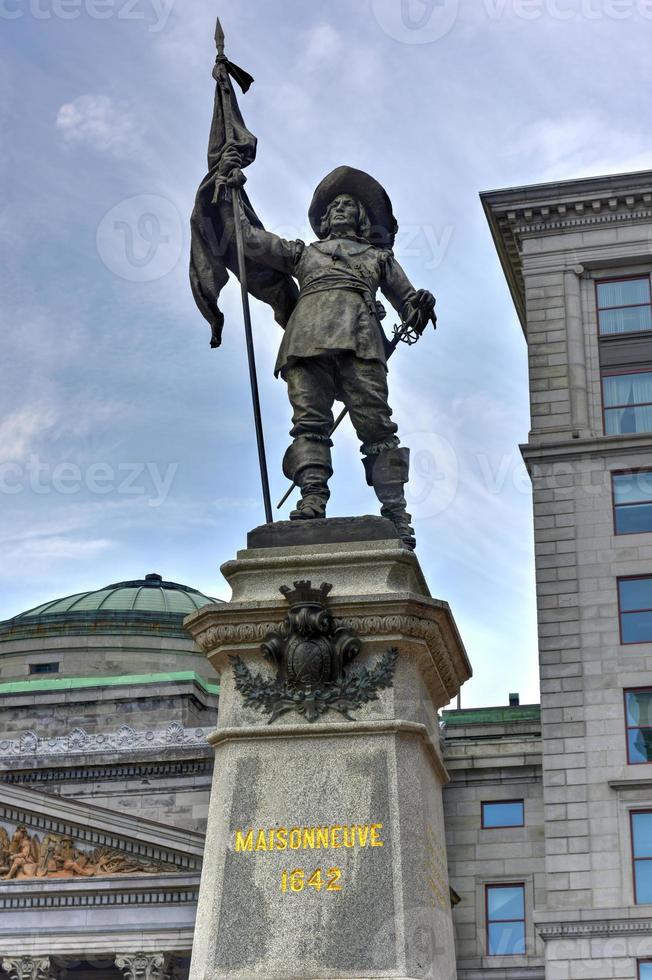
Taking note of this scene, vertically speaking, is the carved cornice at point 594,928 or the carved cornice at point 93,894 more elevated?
the carved cornice at point 93,894

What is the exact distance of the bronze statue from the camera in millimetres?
15211

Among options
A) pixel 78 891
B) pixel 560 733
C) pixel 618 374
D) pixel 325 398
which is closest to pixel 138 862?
pixel 78 891

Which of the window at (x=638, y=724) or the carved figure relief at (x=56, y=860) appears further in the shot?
the carved figure relief at (x=56, y=860)

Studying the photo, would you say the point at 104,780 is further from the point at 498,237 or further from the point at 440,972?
the point at 440,972

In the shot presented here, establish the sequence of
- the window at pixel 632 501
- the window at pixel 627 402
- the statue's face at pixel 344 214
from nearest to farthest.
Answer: the statue's face at pixel 344 214 < the window at pixel 632 501 < the window at pixel 627 402

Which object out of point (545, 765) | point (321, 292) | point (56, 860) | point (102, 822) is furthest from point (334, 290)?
point (56, 860)

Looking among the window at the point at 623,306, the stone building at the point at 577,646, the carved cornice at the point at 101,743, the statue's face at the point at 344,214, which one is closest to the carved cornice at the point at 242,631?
the statue's face at the point at 344,214

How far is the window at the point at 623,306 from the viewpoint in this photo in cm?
4806

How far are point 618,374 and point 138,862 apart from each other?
2158 cm

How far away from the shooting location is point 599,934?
133 ft

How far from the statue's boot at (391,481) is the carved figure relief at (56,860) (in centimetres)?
3822

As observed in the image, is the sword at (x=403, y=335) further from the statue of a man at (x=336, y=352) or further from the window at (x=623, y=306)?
the window at (x=623, y=306)

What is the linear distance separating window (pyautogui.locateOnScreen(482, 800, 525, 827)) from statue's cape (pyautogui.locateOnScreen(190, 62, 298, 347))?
33.1m

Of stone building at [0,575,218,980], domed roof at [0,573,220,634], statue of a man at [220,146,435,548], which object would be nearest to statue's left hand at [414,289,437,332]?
statue of a man at [220,146,435,548]
